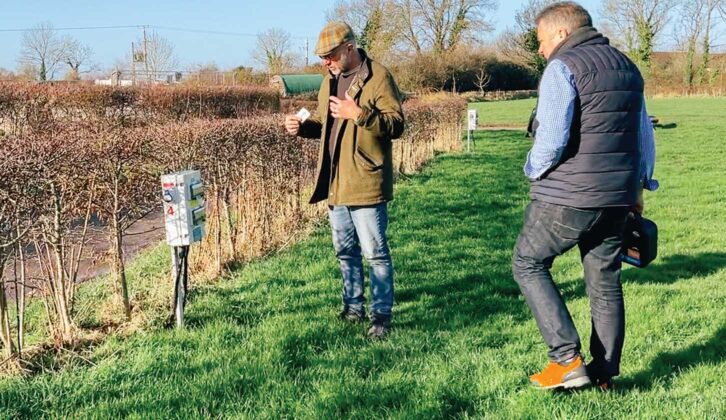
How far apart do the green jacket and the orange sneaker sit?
1.35 m

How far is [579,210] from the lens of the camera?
2.84 m

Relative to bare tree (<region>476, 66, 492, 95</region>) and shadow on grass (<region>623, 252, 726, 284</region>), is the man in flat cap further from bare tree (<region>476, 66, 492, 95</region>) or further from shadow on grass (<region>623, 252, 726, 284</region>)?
bare tree (<region>476, 66, 492, 95</region>)

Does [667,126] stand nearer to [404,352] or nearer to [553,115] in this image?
[404,352]

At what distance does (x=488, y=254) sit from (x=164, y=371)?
363 cm

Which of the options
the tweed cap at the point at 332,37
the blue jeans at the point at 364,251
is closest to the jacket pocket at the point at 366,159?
the blue jeans at the point at 364,251

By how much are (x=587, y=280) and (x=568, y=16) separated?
4.03ft

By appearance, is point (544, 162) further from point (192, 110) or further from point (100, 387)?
point (192, 110)

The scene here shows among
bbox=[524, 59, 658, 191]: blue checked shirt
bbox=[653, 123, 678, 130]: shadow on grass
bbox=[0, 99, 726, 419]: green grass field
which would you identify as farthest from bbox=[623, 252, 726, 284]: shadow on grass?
bbox=[653, 123, 678, 130]: shadow on grass

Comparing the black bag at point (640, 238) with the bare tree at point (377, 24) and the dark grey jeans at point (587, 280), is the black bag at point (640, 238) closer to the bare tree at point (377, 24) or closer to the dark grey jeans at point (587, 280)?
the dark grey jeans at point (587, 280)

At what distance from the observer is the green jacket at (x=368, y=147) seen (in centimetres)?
372

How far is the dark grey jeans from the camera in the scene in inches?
117

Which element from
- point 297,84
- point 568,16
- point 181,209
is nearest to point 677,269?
point 568,16

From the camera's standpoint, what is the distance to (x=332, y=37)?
12.1 feet

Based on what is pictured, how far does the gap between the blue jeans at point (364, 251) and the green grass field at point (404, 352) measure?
195 millimetres
